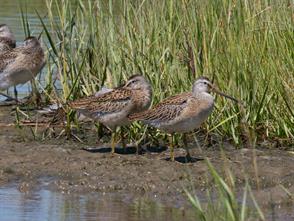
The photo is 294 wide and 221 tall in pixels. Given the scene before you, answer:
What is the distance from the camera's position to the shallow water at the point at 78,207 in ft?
28.8

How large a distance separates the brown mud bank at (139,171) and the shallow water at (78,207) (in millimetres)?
195

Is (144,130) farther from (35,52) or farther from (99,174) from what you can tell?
(35,52)

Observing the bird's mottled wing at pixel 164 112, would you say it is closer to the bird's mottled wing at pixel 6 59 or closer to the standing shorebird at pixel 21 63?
the standing shorebird at pixel 21 63

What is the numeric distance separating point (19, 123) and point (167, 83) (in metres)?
1.83

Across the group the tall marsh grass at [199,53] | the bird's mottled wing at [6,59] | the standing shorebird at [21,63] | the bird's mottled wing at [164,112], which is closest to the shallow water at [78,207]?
the bird's mottled wing at [164,112]

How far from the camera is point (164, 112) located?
1024 centimetres

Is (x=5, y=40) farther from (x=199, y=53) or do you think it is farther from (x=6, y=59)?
(x=199, y=53)

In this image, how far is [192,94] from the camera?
1045cm

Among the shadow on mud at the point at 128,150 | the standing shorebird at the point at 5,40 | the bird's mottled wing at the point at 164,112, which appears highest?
the standing shorebird at the point at 5,40

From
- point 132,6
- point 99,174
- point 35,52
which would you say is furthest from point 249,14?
point 35,52

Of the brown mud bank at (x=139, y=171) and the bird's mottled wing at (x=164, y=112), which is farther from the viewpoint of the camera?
the bird's mottled wing at (x=164, y=112)

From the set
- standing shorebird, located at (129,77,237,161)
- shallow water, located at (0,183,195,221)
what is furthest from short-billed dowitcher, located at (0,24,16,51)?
shallow water, located at (0,183,195,221)

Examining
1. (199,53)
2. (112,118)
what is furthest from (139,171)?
(199,53)

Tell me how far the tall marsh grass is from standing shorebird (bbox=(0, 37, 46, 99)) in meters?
1.35
